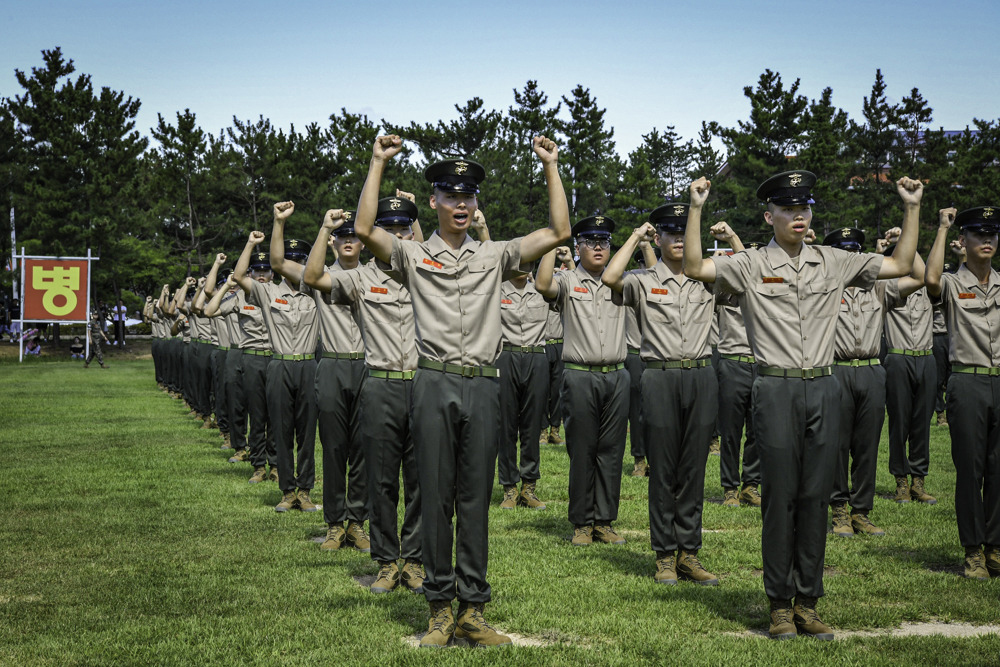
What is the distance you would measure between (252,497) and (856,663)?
7984 millimetres

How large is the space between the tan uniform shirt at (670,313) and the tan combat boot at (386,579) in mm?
2710

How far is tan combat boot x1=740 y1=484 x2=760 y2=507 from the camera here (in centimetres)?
1080

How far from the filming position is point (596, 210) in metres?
52.5

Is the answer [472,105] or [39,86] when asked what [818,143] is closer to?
[472,105]

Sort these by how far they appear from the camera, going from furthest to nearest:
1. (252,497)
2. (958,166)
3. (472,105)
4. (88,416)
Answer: (472,105)
(958,166)
(88,416)
(252,497)

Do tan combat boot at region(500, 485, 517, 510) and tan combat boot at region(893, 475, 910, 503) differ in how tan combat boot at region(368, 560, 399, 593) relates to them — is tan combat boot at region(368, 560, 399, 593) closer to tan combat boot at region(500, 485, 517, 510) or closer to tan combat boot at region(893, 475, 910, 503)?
tan combat boot at region(500, 485, 517, 510)

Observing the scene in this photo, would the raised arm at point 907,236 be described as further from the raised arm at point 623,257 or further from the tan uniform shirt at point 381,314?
the tan uniform shirt at point 381,314

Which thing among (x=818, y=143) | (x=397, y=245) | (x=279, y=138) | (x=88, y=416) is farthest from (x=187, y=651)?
(x=279, y=138)

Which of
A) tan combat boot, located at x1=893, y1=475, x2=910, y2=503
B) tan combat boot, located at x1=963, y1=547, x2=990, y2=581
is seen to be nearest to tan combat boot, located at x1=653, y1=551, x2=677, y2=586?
tan combat boot, located at x1=963, y1=547, x2=990, y2=581

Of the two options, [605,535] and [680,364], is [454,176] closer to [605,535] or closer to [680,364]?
[680,364]

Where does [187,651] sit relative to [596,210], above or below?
below

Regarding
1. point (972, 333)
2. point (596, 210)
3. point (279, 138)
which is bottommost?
point (972, 333)

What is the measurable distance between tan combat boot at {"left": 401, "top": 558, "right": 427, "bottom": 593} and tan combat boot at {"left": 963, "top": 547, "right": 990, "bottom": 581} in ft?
14.1

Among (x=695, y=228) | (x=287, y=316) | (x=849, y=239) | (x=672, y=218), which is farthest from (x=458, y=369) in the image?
(x=849, y=239)
